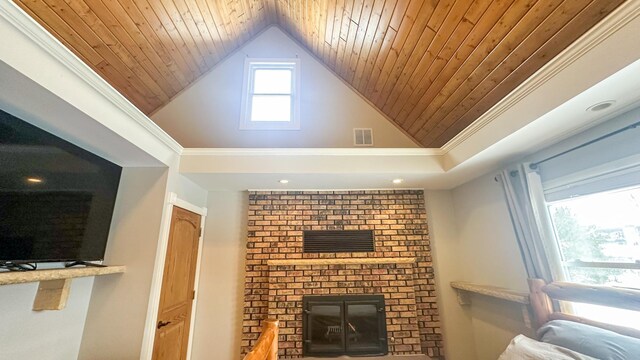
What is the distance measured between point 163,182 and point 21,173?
1.04 metres

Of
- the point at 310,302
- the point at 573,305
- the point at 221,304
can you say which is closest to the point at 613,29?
the point at 573,305

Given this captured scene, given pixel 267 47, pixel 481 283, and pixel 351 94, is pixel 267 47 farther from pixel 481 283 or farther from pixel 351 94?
pixel 481 283

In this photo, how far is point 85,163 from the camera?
2.00 m

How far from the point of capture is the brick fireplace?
10.3 ft

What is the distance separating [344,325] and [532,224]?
2.32 meters

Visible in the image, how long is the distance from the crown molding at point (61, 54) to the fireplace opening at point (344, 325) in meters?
2.76

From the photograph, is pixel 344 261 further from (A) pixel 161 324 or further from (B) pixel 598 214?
(B) pixel 598 214

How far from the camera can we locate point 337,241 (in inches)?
136

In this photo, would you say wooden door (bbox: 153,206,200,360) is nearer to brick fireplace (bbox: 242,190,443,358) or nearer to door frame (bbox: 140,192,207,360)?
door frame (bbox: 140,192,207,360)

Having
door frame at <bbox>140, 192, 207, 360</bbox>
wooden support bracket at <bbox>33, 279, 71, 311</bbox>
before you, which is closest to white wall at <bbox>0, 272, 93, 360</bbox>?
wooden support bracket at <bbox>33, 279, 71, 311</bbox>

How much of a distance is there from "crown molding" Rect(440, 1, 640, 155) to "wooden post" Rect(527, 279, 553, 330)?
4.86 feet

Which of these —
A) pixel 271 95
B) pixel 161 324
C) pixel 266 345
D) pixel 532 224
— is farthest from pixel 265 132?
pixel 532 224

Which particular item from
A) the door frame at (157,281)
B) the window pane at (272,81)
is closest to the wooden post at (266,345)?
the door frame at (157,281)

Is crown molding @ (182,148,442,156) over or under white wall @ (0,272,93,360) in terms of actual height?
over
